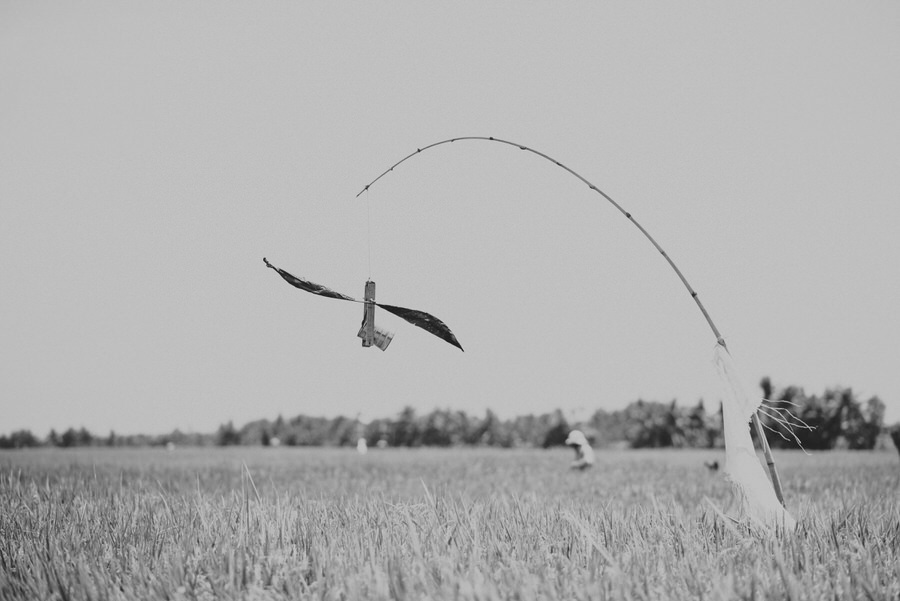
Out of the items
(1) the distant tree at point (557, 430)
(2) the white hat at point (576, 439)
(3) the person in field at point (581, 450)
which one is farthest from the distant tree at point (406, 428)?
(2) the white hat at point (576, 439)

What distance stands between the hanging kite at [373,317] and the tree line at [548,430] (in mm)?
44424

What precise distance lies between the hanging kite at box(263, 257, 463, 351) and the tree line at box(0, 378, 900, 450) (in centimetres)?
4442

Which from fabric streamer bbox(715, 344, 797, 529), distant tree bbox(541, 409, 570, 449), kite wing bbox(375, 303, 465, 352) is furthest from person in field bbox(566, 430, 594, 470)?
distant tree bbox(541, 409, 570, 449)

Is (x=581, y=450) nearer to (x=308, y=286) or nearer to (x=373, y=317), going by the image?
(x=373, y=317)

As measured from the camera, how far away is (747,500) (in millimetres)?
4613

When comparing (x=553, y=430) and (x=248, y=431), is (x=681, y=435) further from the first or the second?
(x=248, y=431)

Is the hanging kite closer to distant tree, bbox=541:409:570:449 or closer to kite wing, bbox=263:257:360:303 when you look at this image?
kite wing, bbox=263:257:360:303

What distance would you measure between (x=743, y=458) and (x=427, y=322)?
2.42 meters

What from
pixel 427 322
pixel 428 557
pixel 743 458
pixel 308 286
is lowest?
pixel 428 557

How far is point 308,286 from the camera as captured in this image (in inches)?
148

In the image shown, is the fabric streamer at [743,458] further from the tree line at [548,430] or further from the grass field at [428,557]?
the tree line at [548,430]

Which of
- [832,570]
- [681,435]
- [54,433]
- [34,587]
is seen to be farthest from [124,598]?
[54,433]

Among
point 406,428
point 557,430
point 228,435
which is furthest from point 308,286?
point 228,435

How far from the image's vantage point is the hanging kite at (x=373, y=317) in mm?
3656
